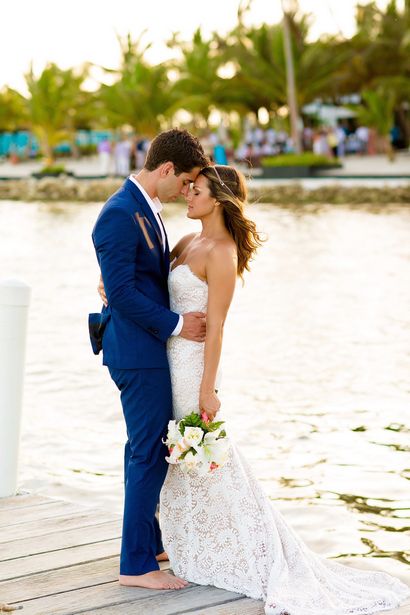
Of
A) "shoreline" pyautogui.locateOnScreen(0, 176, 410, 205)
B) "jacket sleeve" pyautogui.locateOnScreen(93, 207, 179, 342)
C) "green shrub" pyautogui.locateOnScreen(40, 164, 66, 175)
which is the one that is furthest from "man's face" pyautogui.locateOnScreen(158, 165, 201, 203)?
"green shrub" pyautogui.locateOnScreen(40, 164, 66, 175)

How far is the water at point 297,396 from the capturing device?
705cm

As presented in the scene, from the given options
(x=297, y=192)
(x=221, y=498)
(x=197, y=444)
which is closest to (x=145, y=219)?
(x=197, y=444)

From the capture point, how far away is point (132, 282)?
4156 millimetres

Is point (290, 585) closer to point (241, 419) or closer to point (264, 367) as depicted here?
point (241, 419)

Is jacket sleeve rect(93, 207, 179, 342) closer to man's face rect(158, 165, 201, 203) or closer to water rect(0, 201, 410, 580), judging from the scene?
man's face rect(158, 165, 201, 203)

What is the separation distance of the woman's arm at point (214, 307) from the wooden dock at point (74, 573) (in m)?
0.72

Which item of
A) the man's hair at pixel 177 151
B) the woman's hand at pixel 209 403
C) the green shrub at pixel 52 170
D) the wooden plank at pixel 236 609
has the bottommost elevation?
the wooden plank at pixel 236 609

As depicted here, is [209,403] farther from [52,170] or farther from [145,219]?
[52,170]

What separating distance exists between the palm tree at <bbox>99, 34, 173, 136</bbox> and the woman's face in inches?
1652

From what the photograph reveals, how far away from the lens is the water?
23.1 ft

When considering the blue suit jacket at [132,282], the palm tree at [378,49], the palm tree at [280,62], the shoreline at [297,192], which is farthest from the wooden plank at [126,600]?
the palm tree at [378,49]

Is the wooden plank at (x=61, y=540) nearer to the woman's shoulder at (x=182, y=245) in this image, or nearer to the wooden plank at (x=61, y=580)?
the wooden plank at (x=61, y=580)

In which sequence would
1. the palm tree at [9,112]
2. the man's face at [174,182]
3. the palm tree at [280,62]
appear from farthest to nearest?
the palm tree at [9,112]
the palm tree at [280,62]
the man's face at [174,182]

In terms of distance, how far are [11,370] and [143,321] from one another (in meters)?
1.49
